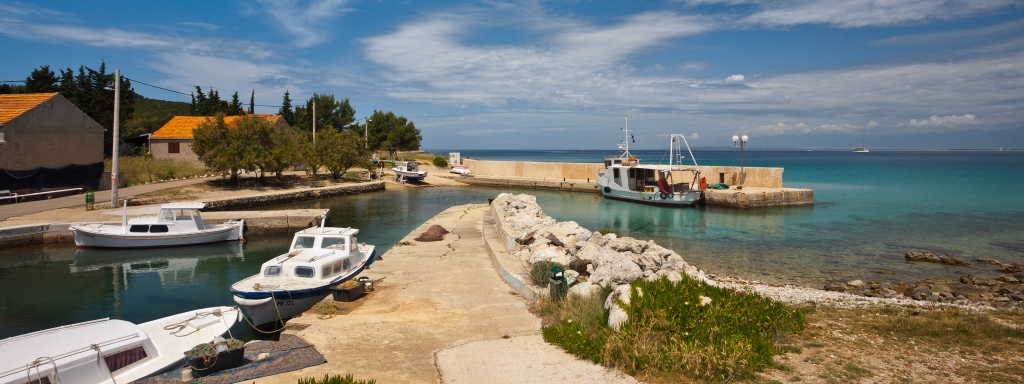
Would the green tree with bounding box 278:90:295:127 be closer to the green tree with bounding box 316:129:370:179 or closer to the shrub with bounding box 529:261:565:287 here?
the green tree with bounding box 316:129:370:179

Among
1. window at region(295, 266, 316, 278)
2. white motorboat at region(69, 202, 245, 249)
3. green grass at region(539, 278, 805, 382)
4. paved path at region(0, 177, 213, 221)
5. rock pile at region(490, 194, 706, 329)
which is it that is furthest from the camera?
paved path at region(0, 177, 213, 221)

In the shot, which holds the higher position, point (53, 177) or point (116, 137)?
point (116, 137)

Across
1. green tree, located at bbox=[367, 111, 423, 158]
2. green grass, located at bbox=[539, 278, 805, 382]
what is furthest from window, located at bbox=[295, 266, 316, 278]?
green tree, located at bbox=[367, 111, 423, 158]

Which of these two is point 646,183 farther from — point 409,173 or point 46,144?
point 46,144

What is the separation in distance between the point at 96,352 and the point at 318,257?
537cm

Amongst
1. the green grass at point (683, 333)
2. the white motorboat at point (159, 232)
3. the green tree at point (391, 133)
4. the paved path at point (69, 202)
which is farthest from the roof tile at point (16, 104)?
the green tree at point (391, 133)

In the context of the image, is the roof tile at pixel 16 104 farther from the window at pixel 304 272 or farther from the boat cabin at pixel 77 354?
the boat cabin at pixel 77 354

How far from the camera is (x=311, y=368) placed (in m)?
7.27

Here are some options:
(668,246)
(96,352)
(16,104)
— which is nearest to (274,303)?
(96,352)

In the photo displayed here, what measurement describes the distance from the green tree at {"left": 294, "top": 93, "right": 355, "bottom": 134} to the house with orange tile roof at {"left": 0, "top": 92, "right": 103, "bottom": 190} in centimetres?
4399

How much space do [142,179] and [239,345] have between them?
31906 millimetres

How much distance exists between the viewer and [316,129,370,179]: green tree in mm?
45500

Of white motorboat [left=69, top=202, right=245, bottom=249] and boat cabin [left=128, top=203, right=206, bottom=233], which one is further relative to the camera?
boat cabin [left=128, top=203, right=206, bottom=233]

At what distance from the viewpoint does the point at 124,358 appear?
27.5 feet
